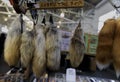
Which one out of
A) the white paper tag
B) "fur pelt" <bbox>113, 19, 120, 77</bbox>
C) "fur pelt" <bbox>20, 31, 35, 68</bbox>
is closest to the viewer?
"fur pelt" <bbox>113, 19, 120, 77</bbox>

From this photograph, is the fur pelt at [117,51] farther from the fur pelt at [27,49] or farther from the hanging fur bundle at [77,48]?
the fur pelt at [27,49]

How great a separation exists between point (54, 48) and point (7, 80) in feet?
A: 1.45

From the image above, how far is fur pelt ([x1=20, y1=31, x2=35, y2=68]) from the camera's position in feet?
4.81

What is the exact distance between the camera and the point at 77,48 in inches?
60.9

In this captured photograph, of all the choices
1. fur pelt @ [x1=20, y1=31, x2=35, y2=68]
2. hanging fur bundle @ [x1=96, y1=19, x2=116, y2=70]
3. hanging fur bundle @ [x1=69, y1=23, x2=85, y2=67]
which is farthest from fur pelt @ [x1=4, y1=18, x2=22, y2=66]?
hanging fur bundle @ [x1=96, y1=19, x2=116, y2=70]

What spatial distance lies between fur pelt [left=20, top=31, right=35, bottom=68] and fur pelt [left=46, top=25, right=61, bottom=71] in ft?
0.36

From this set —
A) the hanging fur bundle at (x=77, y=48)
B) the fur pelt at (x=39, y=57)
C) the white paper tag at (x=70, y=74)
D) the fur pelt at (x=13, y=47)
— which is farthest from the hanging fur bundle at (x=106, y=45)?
the fur pelt at (x=13, y=47)

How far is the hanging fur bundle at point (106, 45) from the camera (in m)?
1.41

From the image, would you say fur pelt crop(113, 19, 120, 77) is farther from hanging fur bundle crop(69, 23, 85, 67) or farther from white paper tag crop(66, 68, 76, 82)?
white paper tag crop(66, 68, 76, 82)

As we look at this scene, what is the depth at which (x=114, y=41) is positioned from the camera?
141 centimetres

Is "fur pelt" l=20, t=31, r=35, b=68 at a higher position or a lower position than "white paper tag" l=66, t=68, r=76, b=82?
higher

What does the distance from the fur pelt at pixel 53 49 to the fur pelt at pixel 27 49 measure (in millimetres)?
110

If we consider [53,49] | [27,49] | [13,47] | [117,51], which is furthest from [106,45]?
[13,47]

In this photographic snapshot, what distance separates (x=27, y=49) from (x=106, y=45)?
51cm
